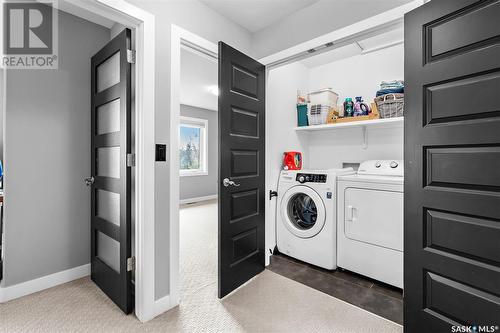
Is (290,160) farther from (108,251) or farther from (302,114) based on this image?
(108,251)

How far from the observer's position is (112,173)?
6.06ft

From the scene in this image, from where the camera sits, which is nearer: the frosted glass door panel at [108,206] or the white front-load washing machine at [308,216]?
the frosted glass door panel at [108,206]

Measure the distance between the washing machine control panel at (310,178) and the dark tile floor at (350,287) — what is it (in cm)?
88

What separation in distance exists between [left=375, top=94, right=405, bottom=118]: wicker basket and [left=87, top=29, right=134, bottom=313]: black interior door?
2.23m

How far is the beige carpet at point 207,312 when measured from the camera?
5.11 feet

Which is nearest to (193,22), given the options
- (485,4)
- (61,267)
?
(485,4)

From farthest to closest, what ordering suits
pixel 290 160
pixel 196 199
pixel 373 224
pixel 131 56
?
pixel 196 199 < pixel 290 160 < pixel 373 224 < pixel 131 56

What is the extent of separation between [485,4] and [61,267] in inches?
131

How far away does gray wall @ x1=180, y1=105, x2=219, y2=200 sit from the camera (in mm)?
5688

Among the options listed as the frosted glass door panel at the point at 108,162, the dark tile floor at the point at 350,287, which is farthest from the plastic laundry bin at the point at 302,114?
Answer: the frosted glass door panel at the point at 108,162

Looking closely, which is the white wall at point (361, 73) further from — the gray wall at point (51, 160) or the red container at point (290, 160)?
the gray wall at point (51, 160)

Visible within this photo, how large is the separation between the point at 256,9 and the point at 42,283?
9.60 feet

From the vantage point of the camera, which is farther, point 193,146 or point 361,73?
point 193,146

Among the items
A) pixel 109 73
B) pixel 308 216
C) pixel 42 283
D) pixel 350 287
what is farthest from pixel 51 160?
pixel 350 287
